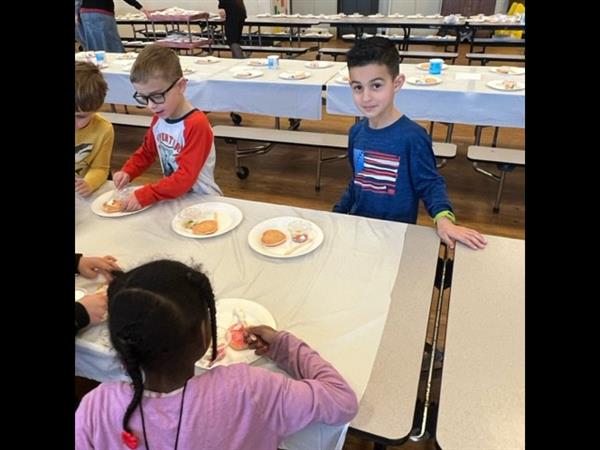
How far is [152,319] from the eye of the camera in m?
0.63

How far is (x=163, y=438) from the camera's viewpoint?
0.67m

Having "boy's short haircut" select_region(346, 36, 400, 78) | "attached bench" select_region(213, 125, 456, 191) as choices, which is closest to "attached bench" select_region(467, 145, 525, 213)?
"attached bench" select_region(213, 125, 456, 191)

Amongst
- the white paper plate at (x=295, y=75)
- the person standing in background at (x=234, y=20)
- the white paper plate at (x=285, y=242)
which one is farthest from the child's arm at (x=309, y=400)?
the person standing in background at (x=234, y=20)

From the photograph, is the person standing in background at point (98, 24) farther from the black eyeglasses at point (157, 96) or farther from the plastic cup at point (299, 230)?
the plastic cup at point (299, 230)

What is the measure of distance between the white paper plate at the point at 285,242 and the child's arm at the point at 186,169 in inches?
15.2

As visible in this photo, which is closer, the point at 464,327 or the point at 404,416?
the point at 404,416

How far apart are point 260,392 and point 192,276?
0.23 meters

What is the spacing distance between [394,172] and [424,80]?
5.31 feet

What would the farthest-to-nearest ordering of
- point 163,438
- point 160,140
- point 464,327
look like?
point 160,140 < point 464,327 < point 163,438

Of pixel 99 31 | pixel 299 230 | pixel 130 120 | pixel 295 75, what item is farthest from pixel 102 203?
pixel 99 31

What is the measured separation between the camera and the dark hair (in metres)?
0.63
